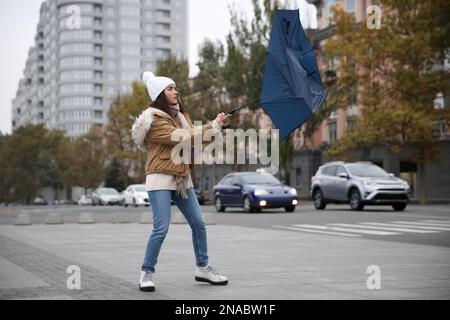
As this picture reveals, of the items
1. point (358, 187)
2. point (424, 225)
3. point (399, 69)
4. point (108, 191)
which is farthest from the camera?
point (108, 191)

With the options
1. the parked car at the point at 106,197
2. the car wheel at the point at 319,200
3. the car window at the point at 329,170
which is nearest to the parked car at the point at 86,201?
the parked car at the point at 106,197

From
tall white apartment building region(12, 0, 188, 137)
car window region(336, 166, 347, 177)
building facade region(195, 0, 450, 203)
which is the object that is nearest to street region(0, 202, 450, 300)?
car window region(336, 166, 347, 177)

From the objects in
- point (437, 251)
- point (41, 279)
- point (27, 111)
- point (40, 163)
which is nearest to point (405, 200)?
point (437, 251)

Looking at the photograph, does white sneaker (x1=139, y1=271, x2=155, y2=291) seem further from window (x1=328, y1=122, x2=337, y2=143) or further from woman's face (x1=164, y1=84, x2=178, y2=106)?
window (x1=328, y1=122, x2=337, y2=143)

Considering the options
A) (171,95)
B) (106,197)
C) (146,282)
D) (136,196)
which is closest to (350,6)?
(106,197)

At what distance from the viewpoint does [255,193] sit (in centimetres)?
2634

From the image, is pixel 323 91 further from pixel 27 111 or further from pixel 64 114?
pixel 27 111

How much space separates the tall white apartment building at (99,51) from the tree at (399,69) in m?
106

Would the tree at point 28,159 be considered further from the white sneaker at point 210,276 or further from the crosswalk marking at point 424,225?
the white sneaker at point 210,276

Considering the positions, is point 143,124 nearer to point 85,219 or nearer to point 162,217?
point 162,217

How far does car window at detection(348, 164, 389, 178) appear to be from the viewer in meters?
26.4

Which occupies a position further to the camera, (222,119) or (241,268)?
(241,268)

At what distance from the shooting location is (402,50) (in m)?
34.8

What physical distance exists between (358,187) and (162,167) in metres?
19.7
